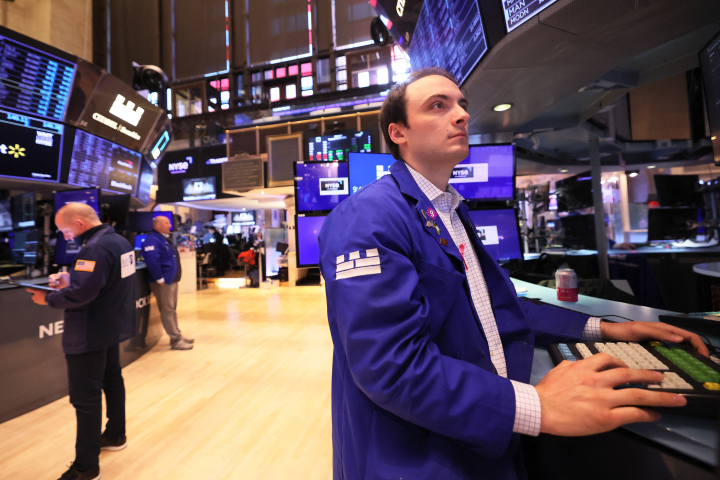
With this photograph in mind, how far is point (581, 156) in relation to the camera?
15.5ft

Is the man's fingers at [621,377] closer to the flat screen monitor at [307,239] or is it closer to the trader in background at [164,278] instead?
the flat screen monitor at [307,239]

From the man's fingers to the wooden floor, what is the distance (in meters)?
1.78

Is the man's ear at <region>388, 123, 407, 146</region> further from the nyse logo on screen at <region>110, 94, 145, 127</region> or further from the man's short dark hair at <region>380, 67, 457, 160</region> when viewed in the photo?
the nyse logo on screen at <region>110, 94, 145, 127</region>

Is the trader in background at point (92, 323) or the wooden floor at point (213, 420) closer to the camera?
the trader in background at point (92, 323)

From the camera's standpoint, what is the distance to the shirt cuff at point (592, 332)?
99cm

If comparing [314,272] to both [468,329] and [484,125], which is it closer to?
[484,125]

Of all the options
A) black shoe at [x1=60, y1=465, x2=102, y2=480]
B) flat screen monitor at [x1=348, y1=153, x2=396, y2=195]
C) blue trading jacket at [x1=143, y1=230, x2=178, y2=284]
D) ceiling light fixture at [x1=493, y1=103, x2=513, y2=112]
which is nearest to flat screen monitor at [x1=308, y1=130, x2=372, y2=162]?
blue trading jacket at [x1=143, y1=230, x2=178, y2=284]

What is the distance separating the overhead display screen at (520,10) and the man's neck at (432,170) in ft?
3.48

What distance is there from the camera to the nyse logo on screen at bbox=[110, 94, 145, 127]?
457cm

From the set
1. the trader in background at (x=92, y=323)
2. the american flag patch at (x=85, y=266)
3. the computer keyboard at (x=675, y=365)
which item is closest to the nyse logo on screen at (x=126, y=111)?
the trader in background at (x=92, y=323)

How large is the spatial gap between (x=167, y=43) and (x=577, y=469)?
15212 millimetres

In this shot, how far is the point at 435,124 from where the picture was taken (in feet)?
2.89

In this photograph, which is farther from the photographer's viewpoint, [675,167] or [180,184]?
[180,184]

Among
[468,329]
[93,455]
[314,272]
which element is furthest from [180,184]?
[468,329]
